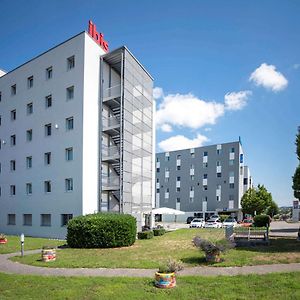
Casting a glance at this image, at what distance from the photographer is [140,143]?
32219mm

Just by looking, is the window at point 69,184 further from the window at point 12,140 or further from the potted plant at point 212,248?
the potted plant at point 212,248

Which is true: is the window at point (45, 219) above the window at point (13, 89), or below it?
below

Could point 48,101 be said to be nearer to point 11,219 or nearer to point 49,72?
point 49,72

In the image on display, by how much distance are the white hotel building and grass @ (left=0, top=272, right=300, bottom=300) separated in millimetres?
16195

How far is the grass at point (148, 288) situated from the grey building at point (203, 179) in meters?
61.2

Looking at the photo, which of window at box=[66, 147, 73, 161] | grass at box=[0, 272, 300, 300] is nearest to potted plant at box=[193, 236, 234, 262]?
grass at box=[0, 272, 300, 300]

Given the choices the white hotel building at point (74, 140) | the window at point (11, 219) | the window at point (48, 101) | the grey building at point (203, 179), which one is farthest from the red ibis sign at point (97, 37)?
the grey building at point (203, 179)

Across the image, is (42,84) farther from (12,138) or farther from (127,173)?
(127,173)

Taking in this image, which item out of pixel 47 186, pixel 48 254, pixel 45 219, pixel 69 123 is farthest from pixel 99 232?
pixel 69 123

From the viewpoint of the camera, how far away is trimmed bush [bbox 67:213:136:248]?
19.1 m

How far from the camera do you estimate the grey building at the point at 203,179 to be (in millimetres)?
69062

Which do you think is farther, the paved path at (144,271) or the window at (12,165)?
the window at (12,165)

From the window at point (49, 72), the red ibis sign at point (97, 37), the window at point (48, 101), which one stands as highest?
the red ibis sign at point (97, 37)

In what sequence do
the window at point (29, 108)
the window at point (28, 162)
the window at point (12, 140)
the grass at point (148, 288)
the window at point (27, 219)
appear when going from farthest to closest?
the window at point (12, 140) → the window at point (29, 108) → the window at point (28, 162) → the window at point (27, 219) → the grass at point (148, 288)
